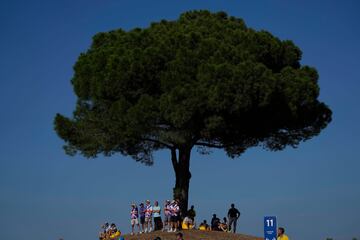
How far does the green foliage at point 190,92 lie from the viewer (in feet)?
91.1

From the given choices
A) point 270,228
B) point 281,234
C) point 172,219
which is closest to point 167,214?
point 172,219

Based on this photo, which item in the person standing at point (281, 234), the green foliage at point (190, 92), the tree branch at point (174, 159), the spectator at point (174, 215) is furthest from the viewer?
the tree branch at point (174, 159)

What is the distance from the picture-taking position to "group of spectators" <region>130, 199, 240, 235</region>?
27406 mm

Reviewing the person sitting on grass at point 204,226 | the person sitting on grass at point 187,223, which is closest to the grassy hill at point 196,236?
the person sitting on grass at point 187,223

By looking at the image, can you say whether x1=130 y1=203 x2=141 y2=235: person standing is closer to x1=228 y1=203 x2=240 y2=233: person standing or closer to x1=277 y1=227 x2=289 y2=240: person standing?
x1=228 y1=203 x2=240 y2=233: person standing

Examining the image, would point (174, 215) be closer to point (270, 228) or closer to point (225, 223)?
point (225, 223)

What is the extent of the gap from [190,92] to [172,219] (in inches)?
215

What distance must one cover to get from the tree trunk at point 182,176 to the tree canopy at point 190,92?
404mm

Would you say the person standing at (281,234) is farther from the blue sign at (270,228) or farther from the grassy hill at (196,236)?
the grassy hill at (196,236)

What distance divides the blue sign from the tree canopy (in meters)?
11.7

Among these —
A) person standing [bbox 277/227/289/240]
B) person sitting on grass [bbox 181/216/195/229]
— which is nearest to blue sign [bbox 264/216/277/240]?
person standing [bbox 277/227/289/240]

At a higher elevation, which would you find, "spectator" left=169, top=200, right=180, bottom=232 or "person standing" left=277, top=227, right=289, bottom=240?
"spectator" left=169, top=200, right=180, bottom=232

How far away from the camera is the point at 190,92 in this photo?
27656 mm

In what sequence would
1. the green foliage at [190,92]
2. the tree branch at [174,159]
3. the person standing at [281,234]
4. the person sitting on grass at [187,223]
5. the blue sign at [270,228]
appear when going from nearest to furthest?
1. the blue sign at [270,228]
2. the person standing at [281,234]
3. the green foliage at [190,92]
4. the person sitting on grass at [187,223]
5. the tree branch at [174,159]
